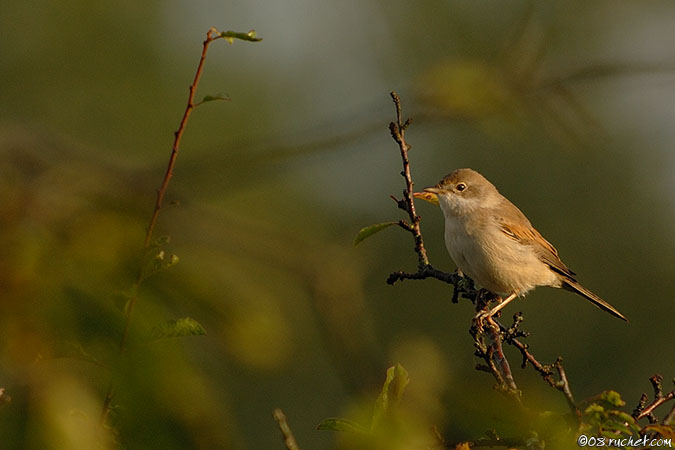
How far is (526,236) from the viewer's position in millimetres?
6227

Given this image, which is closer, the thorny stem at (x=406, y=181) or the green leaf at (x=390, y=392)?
the green leaf at (x=390, y=392)

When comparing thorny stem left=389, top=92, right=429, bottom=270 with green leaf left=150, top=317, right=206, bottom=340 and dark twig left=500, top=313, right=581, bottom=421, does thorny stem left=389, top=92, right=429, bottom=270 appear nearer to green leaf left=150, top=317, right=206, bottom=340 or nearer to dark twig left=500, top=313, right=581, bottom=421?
dark twig left=500, top=313, right=581, bottom=421

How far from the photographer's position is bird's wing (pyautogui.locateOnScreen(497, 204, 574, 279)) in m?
6.10

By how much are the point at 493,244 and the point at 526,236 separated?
628 mm

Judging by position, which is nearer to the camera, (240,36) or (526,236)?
(240,36)

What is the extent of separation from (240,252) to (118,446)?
3.03 feet

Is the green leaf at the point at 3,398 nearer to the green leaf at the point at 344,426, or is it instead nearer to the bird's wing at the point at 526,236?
the green leaf at the point at 344,426

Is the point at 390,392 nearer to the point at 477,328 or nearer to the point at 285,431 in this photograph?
the point at 285,431

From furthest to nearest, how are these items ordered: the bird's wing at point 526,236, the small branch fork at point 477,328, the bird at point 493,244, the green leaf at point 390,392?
the bird's wing at point 526,236
the bird at point 493,244
the small branch fork at point 477,328
the green leaf at point 390,392

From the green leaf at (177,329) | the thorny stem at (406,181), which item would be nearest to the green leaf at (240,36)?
the green leaf at (177,329)

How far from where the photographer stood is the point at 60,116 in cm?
1973

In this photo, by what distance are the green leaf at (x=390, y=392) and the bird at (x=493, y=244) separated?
12.6 feet

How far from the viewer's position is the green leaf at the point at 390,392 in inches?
54.3

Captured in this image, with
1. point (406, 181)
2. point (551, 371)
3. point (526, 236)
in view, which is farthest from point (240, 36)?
point (526, 236)
